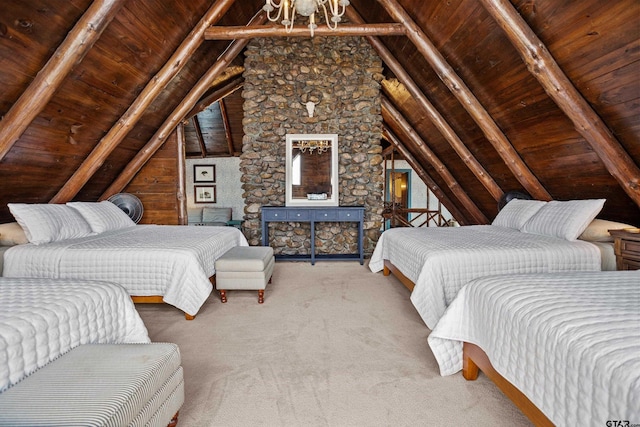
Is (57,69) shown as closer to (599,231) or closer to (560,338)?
(560,338)

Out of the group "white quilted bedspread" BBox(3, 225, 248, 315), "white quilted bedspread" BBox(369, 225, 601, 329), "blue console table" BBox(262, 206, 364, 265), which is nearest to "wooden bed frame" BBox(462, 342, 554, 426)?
"white quilted bedspread" BBox(369, 225, 601, 329)

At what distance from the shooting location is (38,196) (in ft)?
13.0

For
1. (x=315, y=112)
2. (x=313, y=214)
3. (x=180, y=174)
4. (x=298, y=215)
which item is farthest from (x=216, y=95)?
(x=313, y=214)

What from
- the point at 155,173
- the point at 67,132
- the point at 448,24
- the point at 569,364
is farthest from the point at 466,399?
the point at 155,173

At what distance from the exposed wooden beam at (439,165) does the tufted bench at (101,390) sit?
518 centimetres

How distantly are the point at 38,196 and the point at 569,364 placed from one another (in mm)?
4890

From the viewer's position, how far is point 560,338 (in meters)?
1.23

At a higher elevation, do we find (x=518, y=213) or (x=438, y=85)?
(x=438, y=85)

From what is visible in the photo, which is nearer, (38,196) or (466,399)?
(466,399)

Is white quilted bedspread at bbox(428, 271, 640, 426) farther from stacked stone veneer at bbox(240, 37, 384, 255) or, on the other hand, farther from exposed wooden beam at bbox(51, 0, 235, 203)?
exposed wooden beam at bbox(51, 0, 235, 203)

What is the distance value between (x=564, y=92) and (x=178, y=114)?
4556mm

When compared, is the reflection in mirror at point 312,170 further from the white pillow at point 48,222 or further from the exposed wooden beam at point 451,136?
the white pillow at point 48,222

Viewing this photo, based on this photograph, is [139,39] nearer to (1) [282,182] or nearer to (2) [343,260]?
(1) [282,182]

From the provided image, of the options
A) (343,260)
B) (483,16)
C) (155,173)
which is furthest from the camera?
(155,173)
